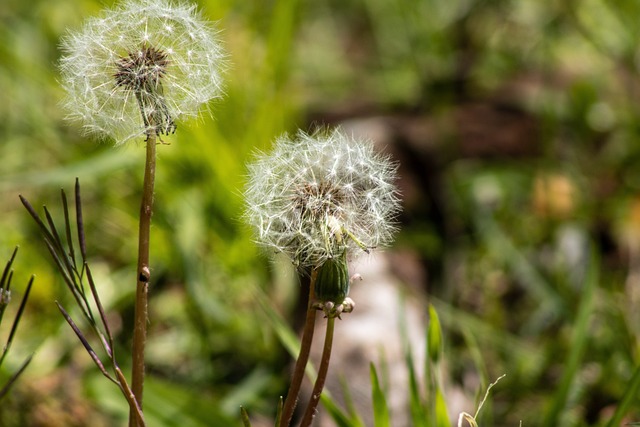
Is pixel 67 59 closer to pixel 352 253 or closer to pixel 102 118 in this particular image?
pixel 102 118

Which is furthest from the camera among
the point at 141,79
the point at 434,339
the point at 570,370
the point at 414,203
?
the point at 414,203

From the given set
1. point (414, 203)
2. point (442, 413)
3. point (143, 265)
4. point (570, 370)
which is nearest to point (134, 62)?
point (143, 265)

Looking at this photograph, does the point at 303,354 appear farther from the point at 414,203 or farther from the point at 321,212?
the point at 414,203

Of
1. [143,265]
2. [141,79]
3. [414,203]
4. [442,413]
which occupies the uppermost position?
[414,203]

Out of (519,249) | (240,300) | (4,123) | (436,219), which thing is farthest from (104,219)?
(519,249)

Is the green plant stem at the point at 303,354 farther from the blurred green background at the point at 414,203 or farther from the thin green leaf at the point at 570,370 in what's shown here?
the thin green leaf at the point at 570,370

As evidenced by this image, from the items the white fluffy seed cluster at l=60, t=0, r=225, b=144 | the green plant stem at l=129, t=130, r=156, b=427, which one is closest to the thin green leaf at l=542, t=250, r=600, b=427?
the green plant stem at l=129, t=130, r=156, b=427

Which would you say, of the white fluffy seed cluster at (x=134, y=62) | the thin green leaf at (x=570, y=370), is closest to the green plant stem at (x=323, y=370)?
the white fluffy seed cluster at (x=134, y=62)
